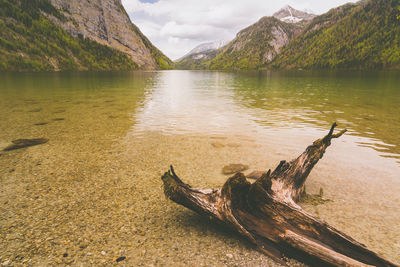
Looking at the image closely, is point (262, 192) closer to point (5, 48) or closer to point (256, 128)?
point (256, 128)

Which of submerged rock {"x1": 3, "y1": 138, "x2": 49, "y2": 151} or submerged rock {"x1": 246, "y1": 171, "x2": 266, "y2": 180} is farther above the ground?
submerged rock {"x1": 3, "y1": 138, "x2": 49, "y2": 151}

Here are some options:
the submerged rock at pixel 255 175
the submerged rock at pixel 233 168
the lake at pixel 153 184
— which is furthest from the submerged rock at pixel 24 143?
the submerged rock at pixel 255 175

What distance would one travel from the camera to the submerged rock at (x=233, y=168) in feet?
28.1

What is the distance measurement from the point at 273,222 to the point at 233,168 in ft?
14.7

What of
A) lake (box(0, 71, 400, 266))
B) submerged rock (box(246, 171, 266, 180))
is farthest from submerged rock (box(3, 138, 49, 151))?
submerged rock (box(246, 171, 266, 180))

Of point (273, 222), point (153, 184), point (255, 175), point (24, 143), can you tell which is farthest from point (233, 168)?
point (24, 143)

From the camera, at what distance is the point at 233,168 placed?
881 centimetres

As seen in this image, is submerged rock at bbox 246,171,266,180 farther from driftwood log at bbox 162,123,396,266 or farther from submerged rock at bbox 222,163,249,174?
driftwood log at bbox 162,123,396,266

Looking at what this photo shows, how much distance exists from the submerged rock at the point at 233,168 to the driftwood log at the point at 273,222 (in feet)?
10.7

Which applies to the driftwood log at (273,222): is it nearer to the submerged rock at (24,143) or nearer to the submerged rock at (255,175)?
the submerged rock at (255,175)

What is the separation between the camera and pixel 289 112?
2089cm

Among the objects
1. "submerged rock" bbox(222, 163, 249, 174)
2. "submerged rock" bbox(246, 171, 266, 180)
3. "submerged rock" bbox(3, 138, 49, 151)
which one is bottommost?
"submerged rock" bbox(222, 163, 249, 174)

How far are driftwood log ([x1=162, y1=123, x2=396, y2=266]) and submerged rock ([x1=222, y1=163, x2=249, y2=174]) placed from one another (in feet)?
10.7

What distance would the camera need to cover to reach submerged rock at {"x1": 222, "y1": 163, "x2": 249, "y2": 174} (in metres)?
8.57
